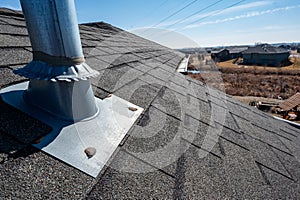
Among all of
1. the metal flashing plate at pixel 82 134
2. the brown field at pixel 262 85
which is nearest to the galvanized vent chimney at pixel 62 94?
the metal flashing plate at pixel 82 134

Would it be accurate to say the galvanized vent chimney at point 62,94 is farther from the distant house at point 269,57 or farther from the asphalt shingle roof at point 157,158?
the distant house at point 269,57

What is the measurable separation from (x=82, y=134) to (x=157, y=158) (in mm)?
445

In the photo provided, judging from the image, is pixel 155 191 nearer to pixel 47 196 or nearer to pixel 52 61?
pixel 47 196

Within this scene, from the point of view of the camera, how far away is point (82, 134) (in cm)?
97

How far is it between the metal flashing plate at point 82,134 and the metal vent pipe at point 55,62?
6cm

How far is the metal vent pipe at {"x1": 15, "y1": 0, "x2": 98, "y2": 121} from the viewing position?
0.91 meters

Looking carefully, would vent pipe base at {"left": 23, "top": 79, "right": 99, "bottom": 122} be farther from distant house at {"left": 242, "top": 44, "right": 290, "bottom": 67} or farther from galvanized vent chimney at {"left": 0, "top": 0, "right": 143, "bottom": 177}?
distant house at {"left": 242, "top": 44, "right": 290, "bottom": 67}

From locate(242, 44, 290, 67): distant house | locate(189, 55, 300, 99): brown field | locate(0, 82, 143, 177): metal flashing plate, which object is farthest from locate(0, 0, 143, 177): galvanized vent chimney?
locate(242, 44, 290, 67): distant house

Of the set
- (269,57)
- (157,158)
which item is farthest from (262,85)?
(157,158)

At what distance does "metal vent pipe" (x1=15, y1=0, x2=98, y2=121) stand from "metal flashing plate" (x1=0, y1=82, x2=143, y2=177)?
0.06m

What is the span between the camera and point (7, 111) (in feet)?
3.12

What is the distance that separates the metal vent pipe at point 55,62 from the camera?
905 millimetres

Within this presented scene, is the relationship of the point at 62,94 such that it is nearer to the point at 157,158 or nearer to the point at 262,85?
the point at 157,158

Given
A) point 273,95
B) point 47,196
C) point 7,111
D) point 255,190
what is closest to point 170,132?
point 255,190
